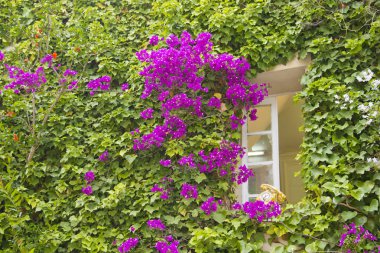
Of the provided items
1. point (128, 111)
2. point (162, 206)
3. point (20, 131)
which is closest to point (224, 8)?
point (128, 111)

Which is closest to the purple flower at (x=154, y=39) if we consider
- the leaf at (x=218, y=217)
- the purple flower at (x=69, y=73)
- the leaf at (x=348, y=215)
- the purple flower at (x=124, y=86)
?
the purple flower at (x=124, y=86)

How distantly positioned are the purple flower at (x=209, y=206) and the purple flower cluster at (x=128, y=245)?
614mm

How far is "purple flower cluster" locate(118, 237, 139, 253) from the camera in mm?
4141

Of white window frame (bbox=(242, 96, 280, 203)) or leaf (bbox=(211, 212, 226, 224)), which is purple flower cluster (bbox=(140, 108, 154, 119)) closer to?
white window frame (bbox=(242, 96, 280, 203))

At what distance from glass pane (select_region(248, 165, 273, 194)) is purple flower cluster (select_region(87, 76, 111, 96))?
159 centimetres

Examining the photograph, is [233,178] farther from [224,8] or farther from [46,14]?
[46,14]

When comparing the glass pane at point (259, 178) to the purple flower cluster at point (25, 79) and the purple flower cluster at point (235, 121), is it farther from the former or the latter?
the purple flower cluster at point (25, 79)

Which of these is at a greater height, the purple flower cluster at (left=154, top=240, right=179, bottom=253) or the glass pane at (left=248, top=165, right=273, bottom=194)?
the glass pane at (left=248, top=165, right=273, bottom=194)

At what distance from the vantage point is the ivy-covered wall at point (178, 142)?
3928 mm

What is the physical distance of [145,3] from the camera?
5.33 meters

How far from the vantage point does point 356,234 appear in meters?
3.62

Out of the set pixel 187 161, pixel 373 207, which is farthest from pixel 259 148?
pixel 373 207

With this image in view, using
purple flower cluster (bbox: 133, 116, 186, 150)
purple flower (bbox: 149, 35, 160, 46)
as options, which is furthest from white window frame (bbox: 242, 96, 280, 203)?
purple flower (bbox: 149, 35, 160, 46)

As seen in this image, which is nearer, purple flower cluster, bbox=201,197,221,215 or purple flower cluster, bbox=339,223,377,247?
purple flower cluster, bbox=339,223,377,247
